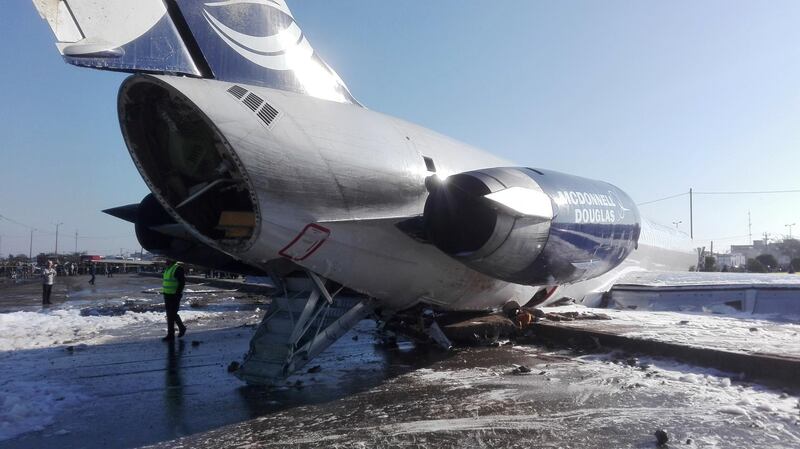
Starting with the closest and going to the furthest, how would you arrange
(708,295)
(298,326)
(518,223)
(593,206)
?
(518,223) < (298,326) < (593,206) < (708,295)

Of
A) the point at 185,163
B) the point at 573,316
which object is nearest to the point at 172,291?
the point at 185,163

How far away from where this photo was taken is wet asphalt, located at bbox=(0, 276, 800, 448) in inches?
180

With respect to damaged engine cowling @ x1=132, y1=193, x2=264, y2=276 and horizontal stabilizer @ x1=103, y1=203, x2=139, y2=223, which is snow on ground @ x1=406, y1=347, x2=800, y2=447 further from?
horizontal stabilizer @ x1=103, y1=203, x2=139, y2=223

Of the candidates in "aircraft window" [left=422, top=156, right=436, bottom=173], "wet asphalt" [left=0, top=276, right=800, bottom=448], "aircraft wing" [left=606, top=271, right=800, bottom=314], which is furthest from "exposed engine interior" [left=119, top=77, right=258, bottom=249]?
"aircraft wing" [left=606, top=271, right=800, bottom=314]

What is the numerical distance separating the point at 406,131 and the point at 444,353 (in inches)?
142

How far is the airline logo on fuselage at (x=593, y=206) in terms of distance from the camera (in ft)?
23.0

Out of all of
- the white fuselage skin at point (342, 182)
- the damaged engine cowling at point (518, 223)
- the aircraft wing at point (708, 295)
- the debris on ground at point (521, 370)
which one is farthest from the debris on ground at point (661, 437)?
the aircraft wing at point (708, 295)

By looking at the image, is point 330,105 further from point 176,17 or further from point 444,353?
point 444,353

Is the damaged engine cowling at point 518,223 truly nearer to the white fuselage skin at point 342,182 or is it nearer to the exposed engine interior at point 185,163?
the white fuselage skin at point 342,182

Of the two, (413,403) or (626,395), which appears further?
(626,395)

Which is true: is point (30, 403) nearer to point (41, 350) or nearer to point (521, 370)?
point (41, 350)

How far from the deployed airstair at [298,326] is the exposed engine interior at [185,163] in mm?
1073

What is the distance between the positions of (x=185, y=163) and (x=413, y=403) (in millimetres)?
3525

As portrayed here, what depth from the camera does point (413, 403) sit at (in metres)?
5.68
